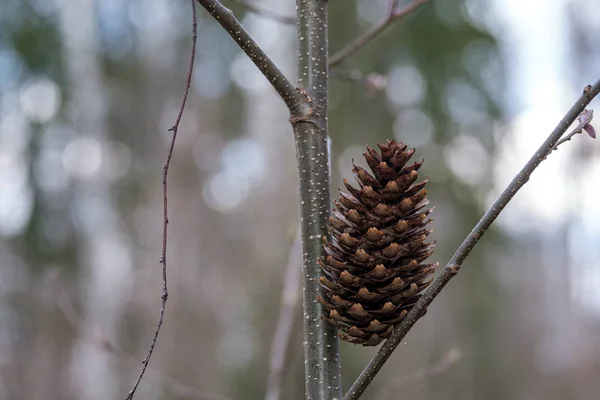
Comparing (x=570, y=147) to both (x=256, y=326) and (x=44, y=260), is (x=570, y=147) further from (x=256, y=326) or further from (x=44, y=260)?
(x=44, y=260)

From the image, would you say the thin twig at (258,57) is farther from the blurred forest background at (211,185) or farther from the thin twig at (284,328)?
the blurred forest background at (211,185)

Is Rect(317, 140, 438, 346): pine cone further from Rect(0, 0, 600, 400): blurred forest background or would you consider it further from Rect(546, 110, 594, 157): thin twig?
Rect(0, 0, 600, 400): blurred forest background

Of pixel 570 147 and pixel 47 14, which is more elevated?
pixel 570 147

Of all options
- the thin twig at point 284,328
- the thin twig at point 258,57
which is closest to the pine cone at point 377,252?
the thin twig at point 258,57

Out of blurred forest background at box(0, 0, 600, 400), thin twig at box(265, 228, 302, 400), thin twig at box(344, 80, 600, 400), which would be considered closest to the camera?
thin twig at box(344, 80, 600, 400)

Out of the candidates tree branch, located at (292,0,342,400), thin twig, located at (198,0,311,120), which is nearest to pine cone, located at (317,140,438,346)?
tree branch, located at (292,0,342,400)

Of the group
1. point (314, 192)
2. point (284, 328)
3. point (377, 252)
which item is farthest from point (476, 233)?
point (284, 328)

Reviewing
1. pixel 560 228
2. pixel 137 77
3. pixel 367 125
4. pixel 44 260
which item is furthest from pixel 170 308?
pixel 560 228
